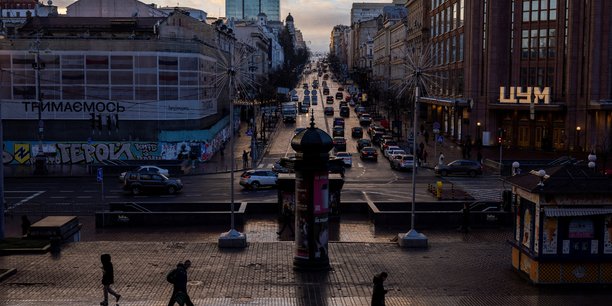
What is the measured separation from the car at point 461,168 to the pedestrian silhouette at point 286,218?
72.3 feet

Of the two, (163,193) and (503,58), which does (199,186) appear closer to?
(163,193)

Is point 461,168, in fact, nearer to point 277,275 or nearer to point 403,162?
point 403,162

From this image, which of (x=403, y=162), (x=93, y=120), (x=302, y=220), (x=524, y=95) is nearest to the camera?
(x=302, y=220)

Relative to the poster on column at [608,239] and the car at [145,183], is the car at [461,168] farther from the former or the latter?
the poster on column at [608,239]

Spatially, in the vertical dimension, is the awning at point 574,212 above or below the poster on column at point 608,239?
above

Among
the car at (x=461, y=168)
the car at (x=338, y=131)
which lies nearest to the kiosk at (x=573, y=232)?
the car at (x=461, y=168)

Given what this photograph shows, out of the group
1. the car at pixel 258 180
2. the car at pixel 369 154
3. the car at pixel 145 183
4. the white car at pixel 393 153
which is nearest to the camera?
the car at pixel 145 183

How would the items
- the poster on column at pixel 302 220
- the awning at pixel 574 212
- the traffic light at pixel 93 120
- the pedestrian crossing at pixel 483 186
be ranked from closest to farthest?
the awning at pixel 574 212 → the poster on column at pixel 302 220 → the pedestrian crossing at pixel 483 186 → the traffic light at pixel 93 120

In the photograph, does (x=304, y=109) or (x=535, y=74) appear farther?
(x=304, y=109)

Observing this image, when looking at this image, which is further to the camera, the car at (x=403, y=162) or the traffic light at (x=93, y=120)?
the traffic light at (x=93, y=120)

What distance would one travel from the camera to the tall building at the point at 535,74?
2325 inches

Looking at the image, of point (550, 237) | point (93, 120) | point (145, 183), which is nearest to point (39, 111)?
point (93, 120)

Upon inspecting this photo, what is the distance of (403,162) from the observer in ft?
170

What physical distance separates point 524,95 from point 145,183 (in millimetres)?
36345
